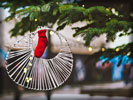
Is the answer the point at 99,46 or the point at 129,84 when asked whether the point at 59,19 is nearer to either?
the point at 99,46

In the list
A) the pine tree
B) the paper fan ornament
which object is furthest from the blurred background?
the paper fan ornament

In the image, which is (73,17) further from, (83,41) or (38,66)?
(38,66)

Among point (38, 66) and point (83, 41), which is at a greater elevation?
point (83, 41)

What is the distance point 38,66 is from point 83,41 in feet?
3.67

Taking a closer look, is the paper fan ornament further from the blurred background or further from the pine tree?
the pine tree

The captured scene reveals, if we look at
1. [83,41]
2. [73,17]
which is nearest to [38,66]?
[83,41]

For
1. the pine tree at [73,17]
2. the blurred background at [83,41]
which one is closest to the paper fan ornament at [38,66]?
the blurred background at [83,41]

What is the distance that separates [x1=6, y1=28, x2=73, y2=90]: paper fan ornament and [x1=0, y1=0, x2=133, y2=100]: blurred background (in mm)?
141

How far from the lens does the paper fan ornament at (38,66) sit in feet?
13.9

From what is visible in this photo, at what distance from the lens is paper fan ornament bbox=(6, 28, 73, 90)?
425 centimetres

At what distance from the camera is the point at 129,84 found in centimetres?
487

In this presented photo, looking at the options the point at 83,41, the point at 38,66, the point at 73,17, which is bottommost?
the point at 38,66

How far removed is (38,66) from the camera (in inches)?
173

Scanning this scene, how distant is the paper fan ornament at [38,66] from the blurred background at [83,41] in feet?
0.46
